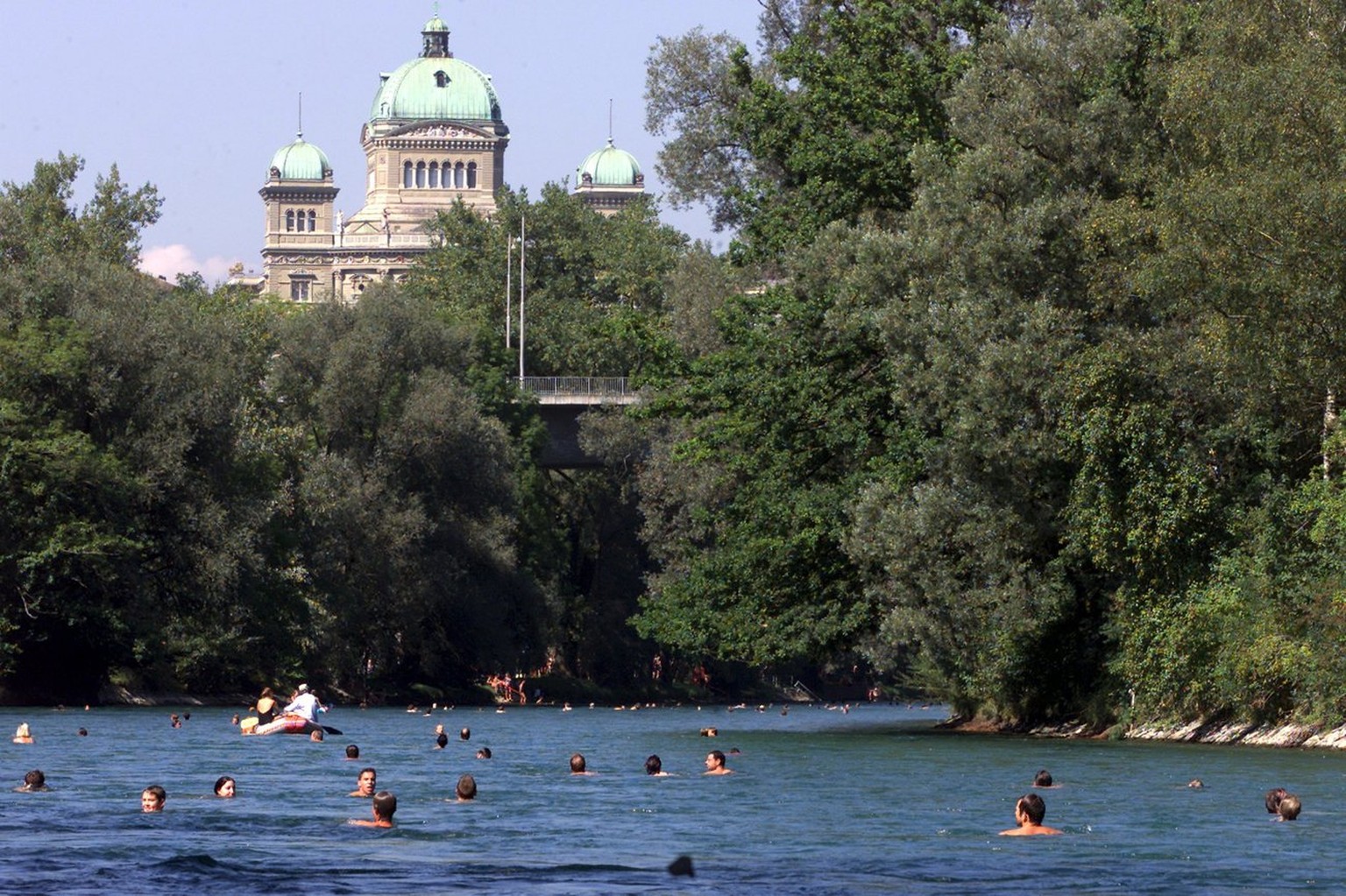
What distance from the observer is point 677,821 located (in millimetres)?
33188

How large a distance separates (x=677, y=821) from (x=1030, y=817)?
5.55 m

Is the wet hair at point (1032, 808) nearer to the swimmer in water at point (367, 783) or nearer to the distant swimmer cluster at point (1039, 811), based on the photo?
the distant swimmer cluster at point (1039, 811)

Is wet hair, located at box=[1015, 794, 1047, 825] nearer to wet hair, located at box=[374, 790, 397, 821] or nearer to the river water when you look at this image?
the river water

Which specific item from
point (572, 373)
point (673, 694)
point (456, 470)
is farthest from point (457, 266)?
point (456, 470)

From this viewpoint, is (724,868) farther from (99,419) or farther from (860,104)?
(99,419)

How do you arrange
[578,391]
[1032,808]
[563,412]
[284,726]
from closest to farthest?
[1032,808], [284,726], [563,412], [578,391]

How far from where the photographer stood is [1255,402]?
44344 mm

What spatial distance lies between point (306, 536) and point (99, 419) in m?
12.4

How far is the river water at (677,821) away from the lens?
86.1ft

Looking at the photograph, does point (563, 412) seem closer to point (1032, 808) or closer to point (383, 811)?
point (383, 811)

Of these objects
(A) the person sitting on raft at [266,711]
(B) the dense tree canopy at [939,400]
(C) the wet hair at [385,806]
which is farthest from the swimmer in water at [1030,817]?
(A) the person sitting on raft at [266,711]

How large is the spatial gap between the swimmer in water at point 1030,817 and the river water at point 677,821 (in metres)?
0.20

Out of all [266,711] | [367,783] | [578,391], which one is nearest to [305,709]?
[266,711]

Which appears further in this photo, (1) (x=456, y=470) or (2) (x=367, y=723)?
(1) (x=456, y=470)
